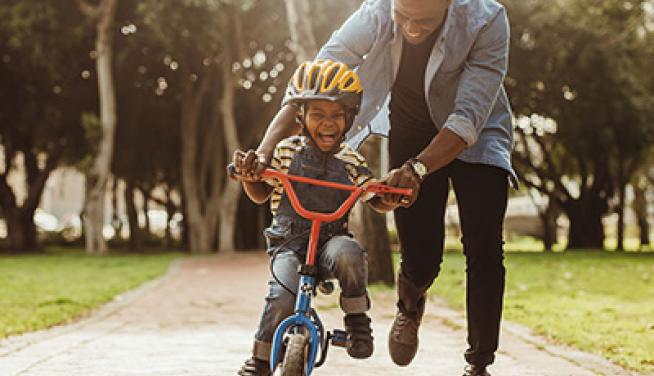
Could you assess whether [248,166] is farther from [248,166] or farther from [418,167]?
[418,167]

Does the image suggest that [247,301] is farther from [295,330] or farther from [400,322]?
[295,330]

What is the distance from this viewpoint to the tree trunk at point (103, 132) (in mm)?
22217

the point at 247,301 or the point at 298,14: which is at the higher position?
the point at 298,14

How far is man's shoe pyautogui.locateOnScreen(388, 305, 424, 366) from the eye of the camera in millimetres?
4477

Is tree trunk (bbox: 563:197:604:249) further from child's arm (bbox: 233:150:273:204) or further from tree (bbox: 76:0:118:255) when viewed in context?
child's arm (bbox: 233:150:273:204)

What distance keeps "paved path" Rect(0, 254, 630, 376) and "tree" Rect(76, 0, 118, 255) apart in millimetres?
12955

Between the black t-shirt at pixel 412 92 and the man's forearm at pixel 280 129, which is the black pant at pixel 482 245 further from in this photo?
the man's forearm at pixel 280 129

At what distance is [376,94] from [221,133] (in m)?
25.0

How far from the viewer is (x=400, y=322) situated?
179 inches

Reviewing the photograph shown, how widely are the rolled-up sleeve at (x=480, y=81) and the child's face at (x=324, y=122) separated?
48 cm

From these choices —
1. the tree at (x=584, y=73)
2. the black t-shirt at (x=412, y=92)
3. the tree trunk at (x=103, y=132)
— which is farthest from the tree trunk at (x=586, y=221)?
the black t-shirt at (x=412, y=92)

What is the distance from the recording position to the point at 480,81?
390cm

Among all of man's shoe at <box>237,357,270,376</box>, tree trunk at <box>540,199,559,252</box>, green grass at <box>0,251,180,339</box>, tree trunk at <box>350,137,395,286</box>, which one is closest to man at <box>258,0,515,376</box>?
man's shoe at <box>237,357,270,376</box>

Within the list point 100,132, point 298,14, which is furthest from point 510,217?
point 298,14
